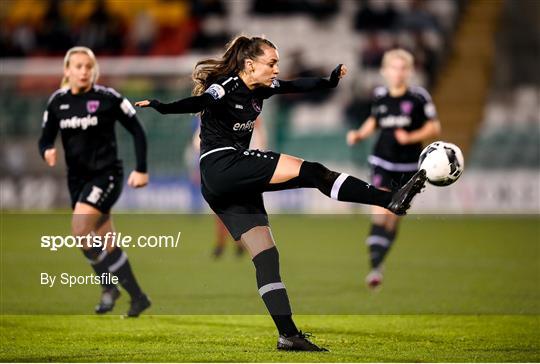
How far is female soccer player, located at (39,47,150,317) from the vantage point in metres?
8.83

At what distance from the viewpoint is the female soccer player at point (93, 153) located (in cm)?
883

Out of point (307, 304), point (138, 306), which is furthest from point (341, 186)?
point (307, 304)

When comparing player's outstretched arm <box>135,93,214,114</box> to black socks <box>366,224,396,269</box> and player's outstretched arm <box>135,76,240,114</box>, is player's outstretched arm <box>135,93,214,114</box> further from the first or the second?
black socks <box>366,224,396,269</box>

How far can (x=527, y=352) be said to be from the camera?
7.10 meters

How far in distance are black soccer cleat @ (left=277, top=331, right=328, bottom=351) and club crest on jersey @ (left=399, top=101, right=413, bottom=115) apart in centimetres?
465

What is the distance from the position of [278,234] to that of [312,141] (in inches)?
174

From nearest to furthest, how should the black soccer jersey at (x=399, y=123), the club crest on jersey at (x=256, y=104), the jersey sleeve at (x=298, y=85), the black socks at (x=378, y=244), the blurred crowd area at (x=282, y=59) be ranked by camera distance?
the club crest on jersey at (x=256, y=104) → the jersey sleeve at (x=298, y=85) → the black socks at (x=378, y=244) → the black soccer jersey at (x=399, y=123) → the blurred crowd area at (x=282, y=59)

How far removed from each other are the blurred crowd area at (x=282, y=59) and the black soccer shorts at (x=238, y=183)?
1366 centimetres

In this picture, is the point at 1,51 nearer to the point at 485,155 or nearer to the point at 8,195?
the point at 8,195

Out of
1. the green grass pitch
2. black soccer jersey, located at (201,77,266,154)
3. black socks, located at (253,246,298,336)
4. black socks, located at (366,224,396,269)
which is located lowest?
the green grass pitch

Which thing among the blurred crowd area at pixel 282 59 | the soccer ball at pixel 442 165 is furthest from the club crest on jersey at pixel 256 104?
the blurred crowd area at pixel 282 59

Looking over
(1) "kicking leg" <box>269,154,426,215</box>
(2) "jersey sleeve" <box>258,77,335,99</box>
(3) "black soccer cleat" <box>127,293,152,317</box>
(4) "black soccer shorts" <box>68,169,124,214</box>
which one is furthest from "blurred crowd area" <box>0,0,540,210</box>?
(1) "kicking leg" <box>269,154,426,215</box>

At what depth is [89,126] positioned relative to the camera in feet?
29.3

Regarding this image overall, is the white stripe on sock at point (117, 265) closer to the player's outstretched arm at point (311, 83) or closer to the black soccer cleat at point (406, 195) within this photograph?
the player's outstretched arm at point (311, 83)
